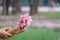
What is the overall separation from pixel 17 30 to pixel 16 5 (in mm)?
15069

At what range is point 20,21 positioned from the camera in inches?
90.4

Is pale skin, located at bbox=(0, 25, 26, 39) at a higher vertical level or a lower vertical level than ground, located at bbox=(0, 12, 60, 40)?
higher

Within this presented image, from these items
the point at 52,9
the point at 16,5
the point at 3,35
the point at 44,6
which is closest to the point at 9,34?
the point at 3,35

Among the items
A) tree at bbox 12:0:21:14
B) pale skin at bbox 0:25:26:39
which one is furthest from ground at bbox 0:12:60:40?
tree at bbox 12:0:21:14

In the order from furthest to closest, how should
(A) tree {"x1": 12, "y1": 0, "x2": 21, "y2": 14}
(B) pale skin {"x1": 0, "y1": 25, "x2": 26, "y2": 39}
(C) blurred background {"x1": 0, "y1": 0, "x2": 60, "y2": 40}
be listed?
(A) tree {"x1": 12, "y1": 0, "x2": 21, "y2": 14}
(C) blurred background {"x1": 0, "y1": 0, "x2": 60, "y2": 40}
(B) pale skin {"x1": 0, "y1": 25, "x2": 26, "y2": 39}

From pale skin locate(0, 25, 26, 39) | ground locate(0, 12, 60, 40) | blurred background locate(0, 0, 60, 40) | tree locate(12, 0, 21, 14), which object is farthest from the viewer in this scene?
tree locate(12, 0, 21, 14)

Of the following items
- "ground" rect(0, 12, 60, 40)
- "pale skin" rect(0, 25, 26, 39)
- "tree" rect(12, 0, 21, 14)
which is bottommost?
"tree" rect(12, 0, 21, 14)

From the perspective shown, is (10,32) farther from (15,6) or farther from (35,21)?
(15,6)

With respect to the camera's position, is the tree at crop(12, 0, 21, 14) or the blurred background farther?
the tree at crop(12, 0, 21, 14)

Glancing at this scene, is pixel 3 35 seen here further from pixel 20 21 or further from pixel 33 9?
pixel 33 9

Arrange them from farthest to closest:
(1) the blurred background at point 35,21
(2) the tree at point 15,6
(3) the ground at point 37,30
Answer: (2) the tree at point 15,6 < (1) the blurred background at point 35,21 < (3) the ground at point 37,30

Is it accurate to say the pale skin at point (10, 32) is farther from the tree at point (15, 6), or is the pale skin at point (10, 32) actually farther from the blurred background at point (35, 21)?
the tree at point (15, 6)

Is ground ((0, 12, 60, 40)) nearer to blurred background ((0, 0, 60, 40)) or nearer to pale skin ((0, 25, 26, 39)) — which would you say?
blurred background ((0, 0, 60, 40))

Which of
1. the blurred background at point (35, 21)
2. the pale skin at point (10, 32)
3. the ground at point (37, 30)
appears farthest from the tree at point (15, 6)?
the pale skin at point (10, 32)
